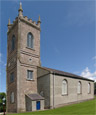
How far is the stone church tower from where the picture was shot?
69.8 feet

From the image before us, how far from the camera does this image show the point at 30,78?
23797 millimetres

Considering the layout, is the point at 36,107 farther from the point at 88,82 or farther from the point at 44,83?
the point at 88,82

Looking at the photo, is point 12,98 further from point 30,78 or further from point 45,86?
point 45,86

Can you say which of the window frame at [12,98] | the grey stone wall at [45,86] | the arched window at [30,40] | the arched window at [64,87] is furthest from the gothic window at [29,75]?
the arched window at [64,87]

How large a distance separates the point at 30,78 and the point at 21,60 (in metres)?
4.42

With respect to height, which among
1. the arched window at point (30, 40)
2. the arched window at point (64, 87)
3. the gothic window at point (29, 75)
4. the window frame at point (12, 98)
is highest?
the arched window at point (30, 40)

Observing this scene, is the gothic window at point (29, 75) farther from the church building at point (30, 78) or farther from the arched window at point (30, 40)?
the arched window at point (30, 40)

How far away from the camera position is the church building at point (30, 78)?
21.2m

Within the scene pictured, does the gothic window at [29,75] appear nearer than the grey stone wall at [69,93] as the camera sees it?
No

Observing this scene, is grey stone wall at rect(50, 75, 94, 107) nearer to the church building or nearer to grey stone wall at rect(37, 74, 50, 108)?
the church building

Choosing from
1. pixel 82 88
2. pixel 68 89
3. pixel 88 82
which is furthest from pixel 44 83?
pixel 88 82

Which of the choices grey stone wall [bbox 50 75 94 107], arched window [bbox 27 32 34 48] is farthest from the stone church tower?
grey stone wall [bbox 50 75 94 107]

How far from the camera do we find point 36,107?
20562 millimetres

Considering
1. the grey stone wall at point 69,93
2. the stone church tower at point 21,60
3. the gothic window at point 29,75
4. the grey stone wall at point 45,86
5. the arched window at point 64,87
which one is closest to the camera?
the stone church tower at point 21,60
